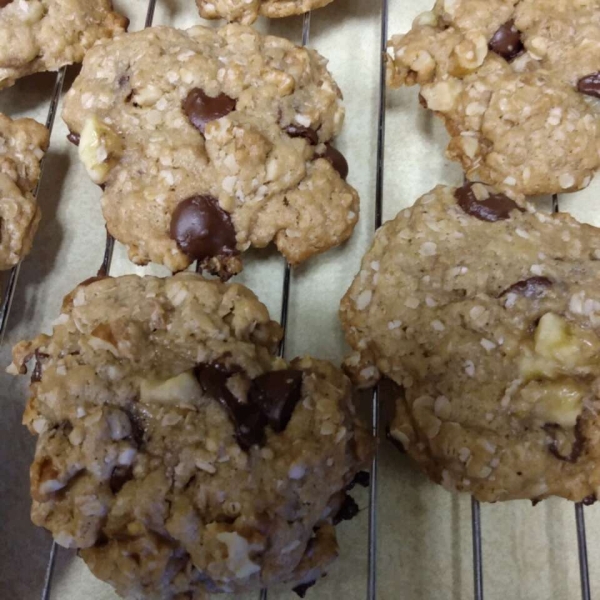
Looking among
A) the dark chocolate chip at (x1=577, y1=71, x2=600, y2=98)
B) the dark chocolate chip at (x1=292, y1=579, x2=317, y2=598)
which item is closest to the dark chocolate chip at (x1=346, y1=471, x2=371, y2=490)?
the dark chocolate chip at (x1=292, y1=579, x2=317, y2=598)

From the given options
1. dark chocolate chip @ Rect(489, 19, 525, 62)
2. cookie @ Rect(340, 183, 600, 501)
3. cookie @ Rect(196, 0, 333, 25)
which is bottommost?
cookie @ Rect(340, 183, 600, 501)

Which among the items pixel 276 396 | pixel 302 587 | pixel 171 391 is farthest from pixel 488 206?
pixel 302 587

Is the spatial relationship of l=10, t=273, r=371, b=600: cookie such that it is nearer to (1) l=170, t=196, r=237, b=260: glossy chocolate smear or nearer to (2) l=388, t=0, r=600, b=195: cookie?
(1) l=170, t=196, r=237, b=260: glossy chocolate smear

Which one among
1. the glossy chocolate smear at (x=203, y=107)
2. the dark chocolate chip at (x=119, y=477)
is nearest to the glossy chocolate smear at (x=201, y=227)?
the glossy chocolate smear at (x=203, y=107)

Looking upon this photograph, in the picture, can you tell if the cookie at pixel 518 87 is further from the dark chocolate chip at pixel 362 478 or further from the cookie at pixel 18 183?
the cookie at pixel 18 183

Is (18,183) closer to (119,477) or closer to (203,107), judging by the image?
(203,107)

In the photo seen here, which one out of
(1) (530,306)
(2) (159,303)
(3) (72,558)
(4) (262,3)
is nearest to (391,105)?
(4) (262,3)
